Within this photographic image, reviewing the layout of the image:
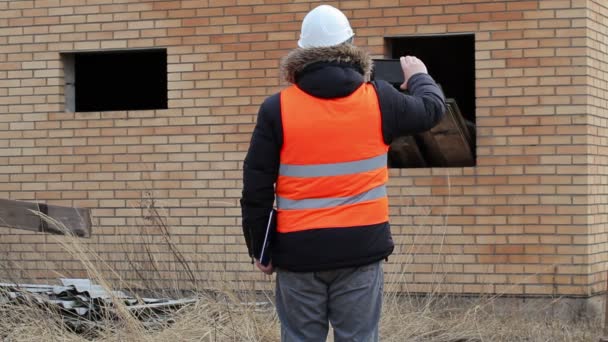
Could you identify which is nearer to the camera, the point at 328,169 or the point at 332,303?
the point at 328,169

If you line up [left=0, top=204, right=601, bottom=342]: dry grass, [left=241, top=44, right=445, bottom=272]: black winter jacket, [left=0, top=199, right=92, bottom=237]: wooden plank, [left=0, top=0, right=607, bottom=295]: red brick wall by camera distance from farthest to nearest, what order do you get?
1. [left=0, top=0, right=607, bottom=295]: red brick wall
2. [left=0, top=199, right=92, bottom=237]: wooden plank
3. [left=0, top=204, right=601, bottom=342]: dry grass
4. [left=241, top=44, right=445, bottom=272]: black winter jacket

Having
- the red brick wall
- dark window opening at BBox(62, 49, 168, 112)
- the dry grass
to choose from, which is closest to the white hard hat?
the dry grass

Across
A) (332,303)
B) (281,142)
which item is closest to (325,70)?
(281,142)

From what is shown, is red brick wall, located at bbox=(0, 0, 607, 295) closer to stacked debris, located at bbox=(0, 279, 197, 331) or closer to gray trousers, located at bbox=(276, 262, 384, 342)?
stacked debris, located at bbox=(0, 279, 197, 331)

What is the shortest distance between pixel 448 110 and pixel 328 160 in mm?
3734

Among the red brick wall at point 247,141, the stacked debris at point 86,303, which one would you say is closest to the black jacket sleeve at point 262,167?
the stacked debris at point 86,303

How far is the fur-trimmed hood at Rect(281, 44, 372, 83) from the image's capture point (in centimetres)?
448

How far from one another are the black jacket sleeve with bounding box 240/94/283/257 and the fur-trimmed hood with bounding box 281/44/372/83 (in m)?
0.14

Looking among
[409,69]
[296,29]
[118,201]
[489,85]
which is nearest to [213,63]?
[296,29]

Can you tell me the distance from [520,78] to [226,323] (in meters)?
3.02

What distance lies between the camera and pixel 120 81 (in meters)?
10.8

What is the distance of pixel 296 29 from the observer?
8.88 m

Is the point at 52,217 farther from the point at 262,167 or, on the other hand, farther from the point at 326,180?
the point at 326,180

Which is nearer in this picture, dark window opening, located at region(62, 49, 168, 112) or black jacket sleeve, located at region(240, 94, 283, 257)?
black jacket sleeve, located at region(240, 94, 283, 257)
